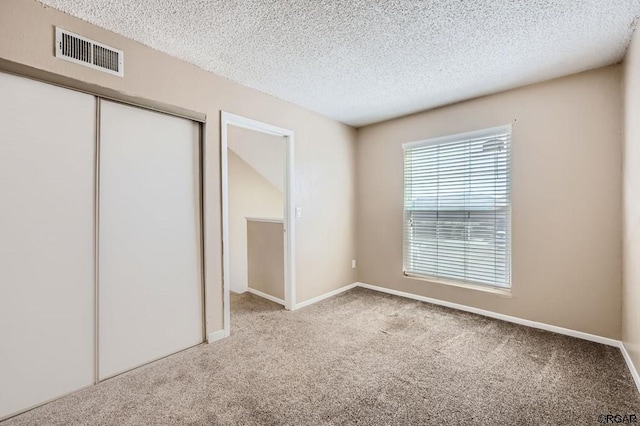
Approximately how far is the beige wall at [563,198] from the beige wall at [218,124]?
5.07ft

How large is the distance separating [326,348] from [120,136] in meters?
2.37

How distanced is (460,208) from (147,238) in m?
3.25

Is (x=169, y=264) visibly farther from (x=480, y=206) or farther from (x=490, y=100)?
(x=490, y=100)

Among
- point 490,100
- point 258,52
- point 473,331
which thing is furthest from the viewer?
point 490,100

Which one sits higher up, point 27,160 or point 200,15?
point 200,15

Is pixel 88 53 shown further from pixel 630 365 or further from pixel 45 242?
pixel 630 365

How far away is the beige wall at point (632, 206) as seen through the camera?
1891 millimetres

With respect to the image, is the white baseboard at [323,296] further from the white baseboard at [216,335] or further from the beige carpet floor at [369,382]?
the white baseboard at [216,335]

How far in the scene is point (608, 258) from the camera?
2.39 metres

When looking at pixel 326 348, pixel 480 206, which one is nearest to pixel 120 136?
pixel 326 348

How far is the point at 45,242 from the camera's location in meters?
1.73

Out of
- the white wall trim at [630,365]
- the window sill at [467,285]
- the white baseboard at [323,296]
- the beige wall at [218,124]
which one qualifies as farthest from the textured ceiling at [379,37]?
the white baseboard at [323,296]

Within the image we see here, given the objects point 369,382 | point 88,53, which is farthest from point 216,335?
point 88,53

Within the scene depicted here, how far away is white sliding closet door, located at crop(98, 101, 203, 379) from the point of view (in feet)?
6.55
